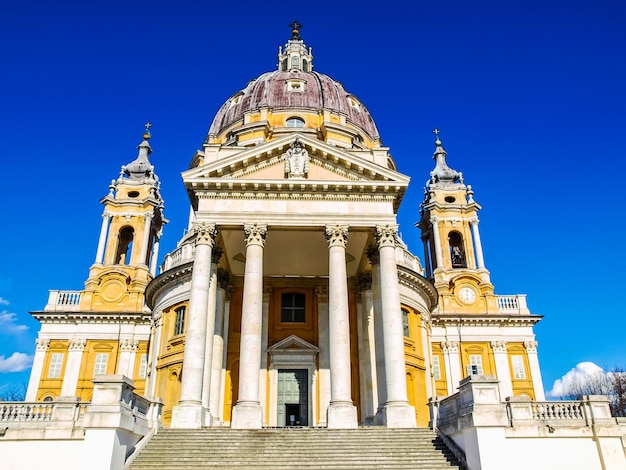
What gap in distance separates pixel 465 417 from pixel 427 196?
3311 centimetres

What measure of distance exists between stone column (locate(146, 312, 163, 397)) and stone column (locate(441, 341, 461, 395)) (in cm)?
2031

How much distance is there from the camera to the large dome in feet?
127

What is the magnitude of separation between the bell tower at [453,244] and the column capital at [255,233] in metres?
22.5

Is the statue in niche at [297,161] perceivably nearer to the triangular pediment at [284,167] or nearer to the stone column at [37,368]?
the triangular pediment at [284,167]

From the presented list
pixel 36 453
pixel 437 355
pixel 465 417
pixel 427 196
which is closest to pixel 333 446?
pixel 465 417

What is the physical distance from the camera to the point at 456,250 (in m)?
44.8

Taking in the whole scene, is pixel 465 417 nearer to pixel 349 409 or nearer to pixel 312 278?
pixel 349 409

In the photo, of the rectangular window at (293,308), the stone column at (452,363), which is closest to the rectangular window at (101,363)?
the rectangular window at (293,308)

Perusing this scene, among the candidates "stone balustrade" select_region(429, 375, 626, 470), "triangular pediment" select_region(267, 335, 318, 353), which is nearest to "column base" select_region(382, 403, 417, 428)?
"stone balustrade" select_region(429, 375, 626, 470)

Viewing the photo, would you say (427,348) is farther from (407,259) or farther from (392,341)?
(392,341)

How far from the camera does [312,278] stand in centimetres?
2809

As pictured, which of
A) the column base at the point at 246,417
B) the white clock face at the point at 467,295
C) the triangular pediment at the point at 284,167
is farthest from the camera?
the white clock face at the point at 467,295

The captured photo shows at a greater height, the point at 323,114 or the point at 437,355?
the point at 323,114

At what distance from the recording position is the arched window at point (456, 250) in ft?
144
